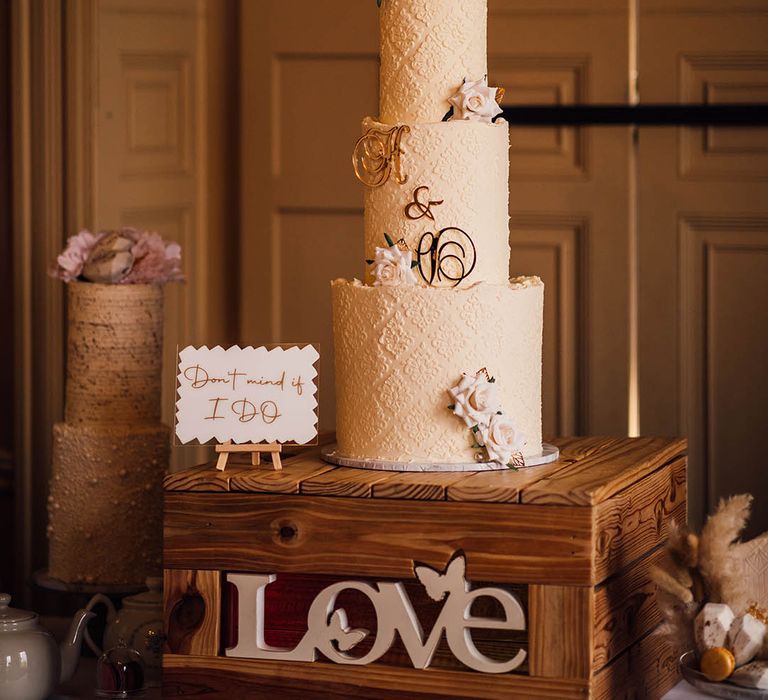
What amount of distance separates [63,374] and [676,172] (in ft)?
4.78

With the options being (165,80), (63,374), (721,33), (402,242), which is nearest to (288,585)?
(402,242)

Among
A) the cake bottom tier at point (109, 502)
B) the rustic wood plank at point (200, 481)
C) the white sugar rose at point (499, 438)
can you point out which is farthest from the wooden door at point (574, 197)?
the rustic wood plank at point (200, 481)

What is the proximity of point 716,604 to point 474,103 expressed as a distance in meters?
0.73

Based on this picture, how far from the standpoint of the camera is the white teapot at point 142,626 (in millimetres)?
2002

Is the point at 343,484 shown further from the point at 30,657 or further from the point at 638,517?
the point at 30,657

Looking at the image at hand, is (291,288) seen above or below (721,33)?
below

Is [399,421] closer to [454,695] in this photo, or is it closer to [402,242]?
[402,242]

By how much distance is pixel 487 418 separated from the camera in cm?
177

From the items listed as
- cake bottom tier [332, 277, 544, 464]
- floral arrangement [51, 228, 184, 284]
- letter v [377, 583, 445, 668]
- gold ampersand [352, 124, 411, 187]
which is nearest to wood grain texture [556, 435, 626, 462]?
cake bottom tier [332, 277, 544, 464]

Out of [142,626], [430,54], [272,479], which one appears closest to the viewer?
[272,479]

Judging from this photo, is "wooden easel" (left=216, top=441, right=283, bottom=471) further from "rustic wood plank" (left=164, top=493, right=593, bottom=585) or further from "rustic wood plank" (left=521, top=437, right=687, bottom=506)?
"rustic wood plank" (left=521, top=437, right=687, bottom=506)

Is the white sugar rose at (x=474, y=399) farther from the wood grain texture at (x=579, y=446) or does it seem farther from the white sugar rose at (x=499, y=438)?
the wood grain texture at (x=579, y=446)

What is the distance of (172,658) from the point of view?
1.78 m

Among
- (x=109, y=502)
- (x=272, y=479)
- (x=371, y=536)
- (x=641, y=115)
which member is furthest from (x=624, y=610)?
(x=641, y=115)
